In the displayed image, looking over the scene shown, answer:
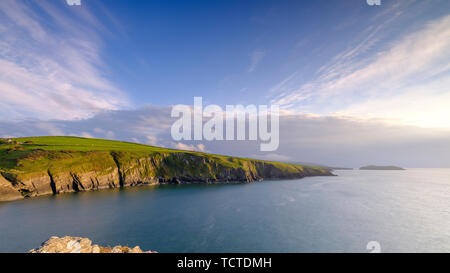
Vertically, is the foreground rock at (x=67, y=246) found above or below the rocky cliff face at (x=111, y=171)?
above

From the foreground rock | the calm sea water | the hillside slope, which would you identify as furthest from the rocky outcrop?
the foreground rock

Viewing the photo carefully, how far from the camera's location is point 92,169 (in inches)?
2835

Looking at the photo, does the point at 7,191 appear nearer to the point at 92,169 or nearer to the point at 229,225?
the point at 92,169

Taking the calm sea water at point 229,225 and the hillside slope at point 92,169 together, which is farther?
the hillside slope at point 92,169

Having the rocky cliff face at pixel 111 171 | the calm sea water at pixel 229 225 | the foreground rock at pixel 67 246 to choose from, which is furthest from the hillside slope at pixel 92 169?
the foreground rock at pixel 67 246

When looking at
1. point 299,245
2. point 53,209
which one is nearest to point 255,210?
point 299,245

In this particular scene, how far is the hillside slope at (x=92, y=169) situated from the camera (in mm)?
55781

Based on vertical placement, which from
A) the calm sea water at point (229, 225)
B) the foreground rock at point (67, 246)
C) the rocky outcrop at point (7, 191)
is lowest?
the calm sea water at point (229, 225)

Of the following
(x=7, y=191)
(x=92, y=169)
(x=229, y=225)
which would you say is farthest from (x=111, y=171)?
(x=229, y=225)

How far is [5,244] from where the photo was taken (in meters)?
25.8

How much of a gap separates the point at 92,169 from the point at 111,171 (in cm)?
753

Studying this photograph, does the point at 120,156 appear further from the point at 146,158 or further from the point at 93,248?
the point at 93,248

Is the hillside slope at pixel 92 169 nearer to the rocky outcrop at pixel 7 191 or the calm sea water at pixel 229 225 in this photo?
the rocky outcrop at pixel 7 191
